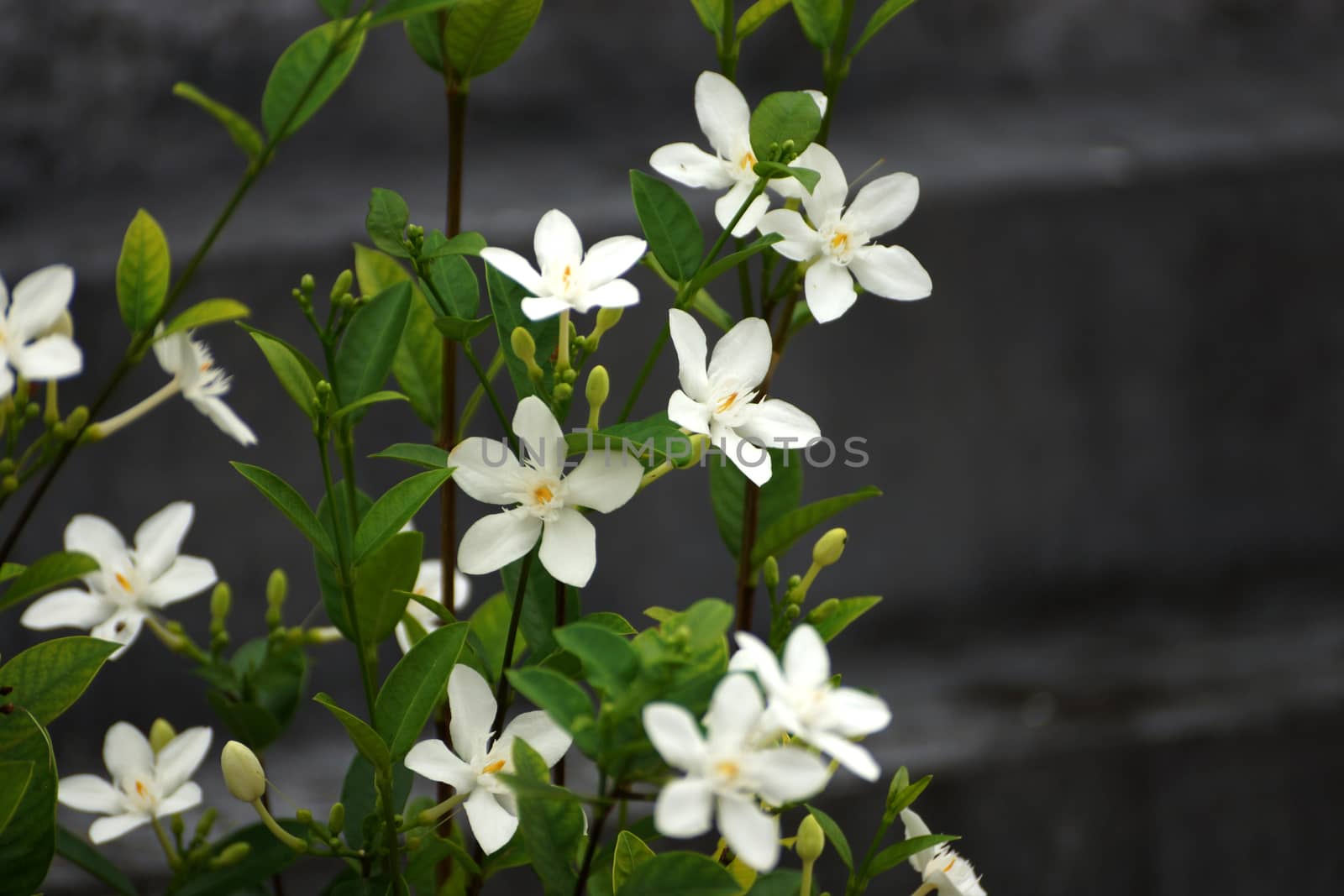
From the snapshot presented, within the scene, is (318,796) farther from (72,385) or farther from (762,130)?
(762,130)

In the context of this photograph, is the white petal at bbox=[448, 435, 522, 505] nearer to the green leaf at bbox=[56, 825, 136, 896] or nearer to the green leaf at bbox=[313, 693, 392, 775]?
the green leaf at bbox=[313, 693, 392, 775]

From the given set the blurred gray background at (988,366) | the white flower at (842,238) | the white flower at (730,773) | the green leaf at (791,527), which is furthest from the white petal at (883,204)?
the blurred gray background at (988,366)

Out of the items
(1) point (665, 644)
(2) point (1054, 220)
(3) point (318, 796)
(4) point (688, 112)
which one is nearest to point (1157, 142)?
(2) point (1054, 220)

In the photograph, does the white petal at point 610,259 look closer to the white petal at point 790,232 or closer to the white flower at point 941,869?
the white petal at point 790,232

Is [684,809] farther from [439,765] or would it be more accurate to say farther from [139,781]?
[139,781]

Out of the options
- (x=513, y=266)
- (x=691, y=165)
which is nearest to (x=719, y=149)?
(x=691, y=165)

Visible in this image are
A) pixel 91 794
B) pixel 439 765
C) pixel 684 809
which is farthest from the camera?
pixel 91 794
